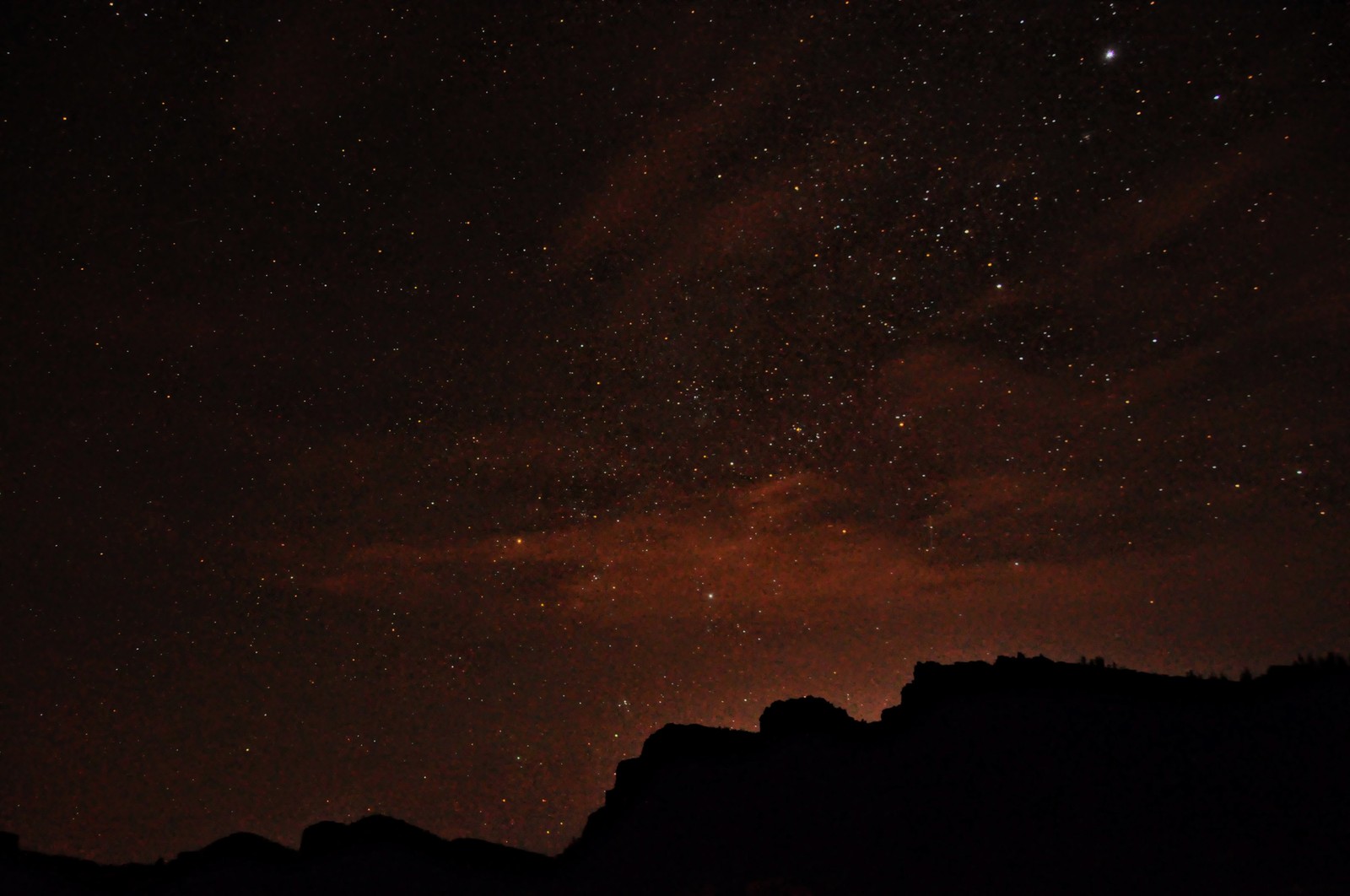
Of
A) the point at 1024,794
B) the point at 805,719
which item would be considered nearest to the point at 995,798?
the point at 1024,794

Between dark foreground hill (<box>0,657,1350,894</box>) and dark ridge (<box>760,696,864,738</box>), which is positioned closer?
dark foreground hill (<box>0,657,1350,894</box>)

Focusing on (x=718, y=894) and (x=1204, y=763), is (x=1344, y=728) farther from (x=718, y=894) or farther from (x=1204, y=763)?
(x=718, y=894)

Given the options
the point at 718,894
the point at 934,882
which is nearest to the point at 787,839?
the point at 718,894

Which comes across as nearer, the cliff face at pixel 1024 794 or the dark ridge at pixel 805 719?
the cliff face at pixel 1024 794

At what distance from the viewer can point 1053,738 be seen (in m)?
12.0

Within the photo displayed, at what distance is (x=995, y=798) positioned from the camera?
1194 cm

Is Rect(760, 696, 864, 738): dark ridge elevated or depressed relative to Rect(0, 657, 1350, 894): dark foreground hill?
elevated

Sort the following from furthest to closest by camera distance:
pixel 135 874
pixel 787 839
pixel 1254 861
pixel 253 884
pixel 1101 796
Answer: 1. pixel 135 874
2. pixel 253 884
3. pixel 787 839
4. pixel 1101 796
5. pixel 1254 861

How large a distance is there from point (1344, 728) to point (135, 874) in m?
20.9

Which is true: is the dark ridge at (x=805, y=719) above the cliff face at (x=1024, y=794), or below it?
above

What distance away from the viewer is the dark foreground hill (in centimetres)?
1099

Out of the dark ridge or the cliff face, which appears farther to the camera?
the dark ridge

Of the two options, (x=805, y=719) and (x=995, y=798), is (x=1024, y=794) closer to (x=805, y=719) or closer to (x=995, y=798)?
(x=995, y=798)

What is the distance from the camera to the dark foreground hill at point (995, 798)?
1099 centimetres
